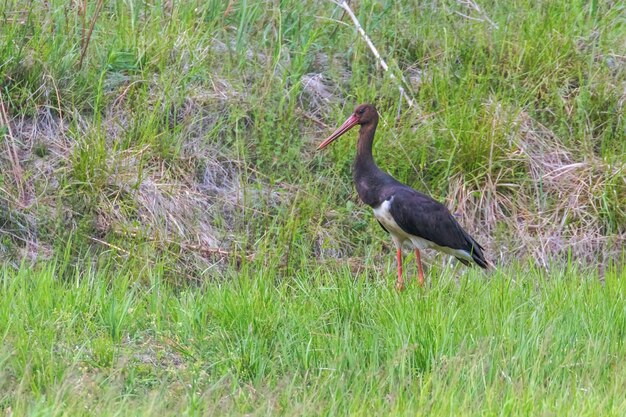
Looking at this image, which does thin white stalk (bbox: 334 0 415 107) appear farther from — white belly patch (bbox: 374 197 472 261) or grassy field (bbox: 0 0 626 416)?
white belly patch (bbox: 374 197 472 261)

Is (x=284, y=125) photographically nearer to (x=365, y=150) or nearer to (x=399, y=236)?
(x=365, y=150)

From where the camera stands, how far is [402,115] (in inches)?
304

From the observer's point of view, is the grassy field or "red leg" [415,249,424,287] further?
"red leg" [415,249,424,287]

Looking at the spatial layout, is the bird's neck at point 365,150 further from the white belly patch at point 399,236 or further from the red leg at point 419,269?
the red leg at point 419,269

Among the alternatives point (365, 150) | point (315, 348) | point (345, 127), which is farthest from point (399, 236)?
point (315, 348)

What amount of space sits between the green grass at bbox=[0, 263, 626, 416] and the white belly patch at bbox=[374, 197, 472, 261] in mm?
874

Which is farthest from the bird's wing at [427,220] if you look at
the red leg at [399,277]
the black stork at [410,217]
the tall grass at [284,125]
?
the tall grass at [284,125]

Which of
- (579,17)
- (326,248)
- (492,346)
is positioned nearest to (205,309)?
(492,346)

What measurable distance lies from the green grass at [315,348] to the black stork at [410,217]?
31.0 inches

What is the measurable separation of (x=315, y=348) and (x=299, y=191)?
8.26ft

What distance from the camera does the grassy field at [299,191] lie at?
15.6 feet

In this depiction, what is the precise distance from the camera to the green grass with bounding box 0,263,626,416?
4.19 m

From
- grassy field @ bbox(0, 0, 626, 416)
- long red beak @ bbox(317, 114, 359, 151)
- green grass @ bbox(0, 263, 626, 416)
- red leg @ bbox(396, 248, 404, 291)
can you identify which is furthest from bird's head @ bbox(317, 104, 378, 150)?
green grass @ bbox(0, 263, 626, 416)

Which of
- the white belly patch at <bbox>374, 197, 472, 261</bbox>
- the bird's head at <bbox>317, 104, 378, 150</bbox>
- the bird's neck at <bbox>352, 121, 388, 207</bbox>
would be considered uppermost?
the bird's head at <bbox>317, 104, 378, 150</bbox>
